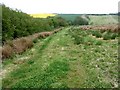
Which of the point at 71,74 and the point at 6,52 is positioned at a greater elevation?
the point at 71,74

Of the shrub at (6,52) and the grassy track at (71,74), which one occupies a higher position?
the grassy track at (71,74)

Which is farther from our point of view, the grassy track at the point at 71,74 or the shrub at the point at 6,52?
the shrub at the point at 6,52

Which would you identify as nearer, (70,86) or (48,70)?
(70,86)

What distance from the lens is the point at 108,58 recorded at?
17562mm

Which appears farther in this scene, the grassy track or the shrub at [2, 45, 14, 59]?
the shrub at [2, 45, 14, 59]

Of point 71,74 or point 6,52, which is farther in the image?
point 6,52

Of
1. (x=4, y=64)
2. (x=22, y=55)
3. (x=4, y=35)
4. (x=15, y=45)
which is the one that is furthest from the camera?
(x=4, y=35)

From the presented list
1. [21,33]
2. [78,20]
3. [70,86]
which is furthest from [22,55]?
[78,20]

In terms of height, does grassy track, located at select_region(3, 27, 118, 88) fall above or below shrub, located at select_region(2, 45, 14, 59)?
above

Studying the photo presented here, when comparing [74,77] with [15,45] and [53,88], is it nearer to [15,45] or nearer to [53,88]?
[53,88]

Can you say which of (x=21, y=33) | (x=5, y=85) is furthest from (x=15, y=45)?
(x=21, y=33)

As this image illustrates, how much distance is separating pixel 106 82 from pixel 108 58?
5.03 meters

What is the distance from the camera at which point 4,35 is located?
32.6 metres

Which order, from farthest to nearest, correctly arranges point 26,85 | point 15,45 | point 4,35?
1. point 4,35
2. point 15,45
3. point 26,85
